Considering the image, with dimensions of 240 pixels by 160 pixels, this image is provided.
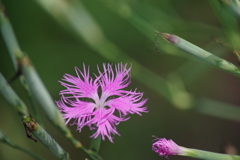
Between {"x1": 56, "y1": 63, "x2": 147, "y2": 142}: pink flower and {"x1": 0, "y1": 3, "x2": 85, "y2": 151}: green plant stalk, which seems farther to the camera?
{"x1": 56, "y1": 63, "x2": 147, "y2": 142}: pink flower

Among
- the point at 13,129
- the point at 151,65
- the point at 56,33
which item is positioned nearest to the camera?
the point at 13,129

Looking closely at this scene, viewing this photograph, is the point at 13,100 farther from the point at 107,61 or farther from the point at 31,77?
the point at 107,61

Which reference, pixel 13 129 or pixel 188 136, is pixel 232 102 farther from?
pixel 13 129

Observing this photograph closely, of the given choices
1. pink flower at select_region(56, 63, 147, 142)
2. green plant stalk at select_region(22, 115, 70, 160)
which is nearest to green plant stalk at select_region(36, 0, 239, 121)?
pink flower at select_region(56, 63, 147, 142)

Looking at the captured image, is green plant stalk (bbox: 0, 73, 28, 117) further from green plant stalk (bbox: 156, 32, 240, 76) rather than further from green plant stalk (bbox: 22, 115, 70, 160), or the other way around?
green plant stalk (bbox: 156, 32, 240, 76)

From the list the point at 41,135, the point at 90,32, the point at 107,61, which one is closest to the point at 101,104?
the point at 41,135

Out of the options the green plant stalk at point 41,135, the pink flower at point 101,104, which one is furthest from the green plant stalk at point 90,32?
the green plant stalk at point 41,135

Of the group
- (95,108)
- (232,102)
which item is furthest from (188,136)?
(95,108)
